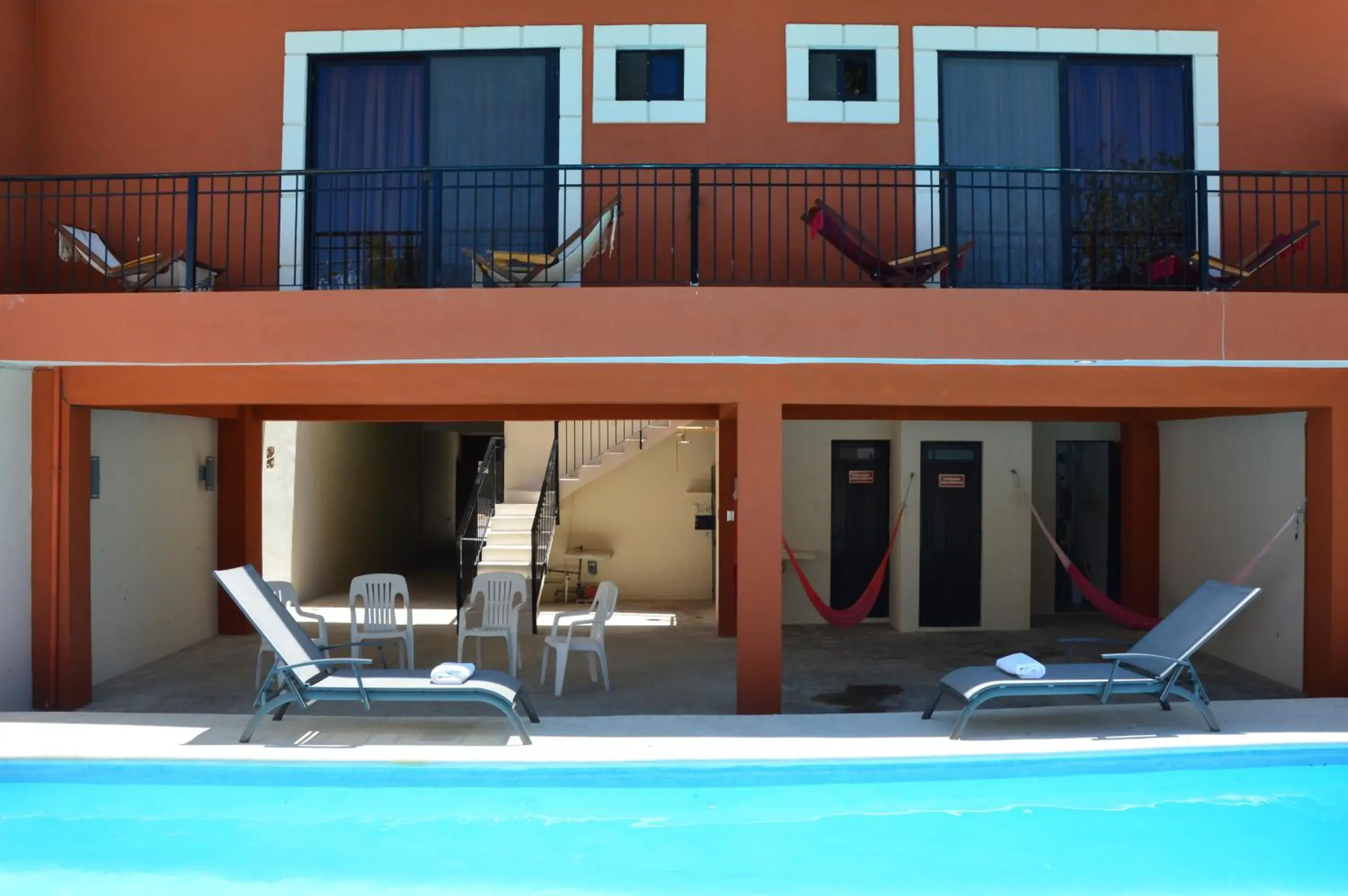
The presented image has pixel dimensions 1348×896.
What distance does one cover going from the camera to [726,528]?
40.1 feet

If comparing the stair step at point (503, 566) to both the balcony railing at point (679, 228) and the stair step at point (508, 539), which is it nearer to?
the stair step at point (508, 539)

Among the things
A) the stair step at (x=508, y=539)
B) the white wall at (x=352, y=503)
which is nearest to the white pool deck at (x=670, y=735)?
the stair step at (x=508, y=539)

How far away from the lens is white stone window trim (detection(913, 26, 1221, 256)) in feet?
30.2

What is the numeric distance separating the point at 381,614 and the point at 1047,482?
869 cm

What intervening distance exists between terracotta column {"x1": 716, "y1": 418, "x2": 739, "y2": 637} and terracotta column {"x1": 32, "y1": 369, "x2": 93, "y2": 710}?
6.19 meters

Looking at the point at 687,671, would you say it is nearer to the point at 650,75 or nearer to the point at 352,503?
the point at 650,75

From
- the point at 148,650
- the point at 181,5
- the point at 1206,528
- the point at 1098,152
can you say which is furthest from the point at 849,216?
the point at 148,650

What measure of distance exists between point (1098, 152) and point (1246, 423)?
2746 mm

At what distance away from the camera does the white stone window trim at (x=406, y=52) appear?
9.20 metres

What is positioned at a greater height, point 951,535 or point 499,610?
point 951,535

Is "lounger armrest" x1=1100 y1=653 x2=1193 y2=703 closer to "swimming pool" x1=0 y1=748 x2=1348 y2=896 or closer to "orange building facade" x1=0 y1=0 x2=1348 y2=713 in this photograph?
"swimming pool" x1=0 y1=748 x2=1348 y2=896

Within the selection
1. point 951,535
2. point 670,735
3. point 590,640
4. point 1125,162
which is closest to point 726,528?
point 951,535

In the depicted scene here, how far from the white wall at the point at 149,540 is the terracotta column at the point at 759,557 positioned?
511 cm

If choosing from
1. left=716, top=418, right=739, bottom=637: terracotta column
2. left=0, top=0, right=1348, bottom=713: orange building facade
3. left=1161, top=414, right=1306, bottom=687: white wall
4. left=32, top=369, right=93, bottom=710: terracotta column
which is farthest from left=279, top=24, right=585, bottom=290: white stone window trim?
left=1161, top=414, right=1306, bottom=687: white wall
